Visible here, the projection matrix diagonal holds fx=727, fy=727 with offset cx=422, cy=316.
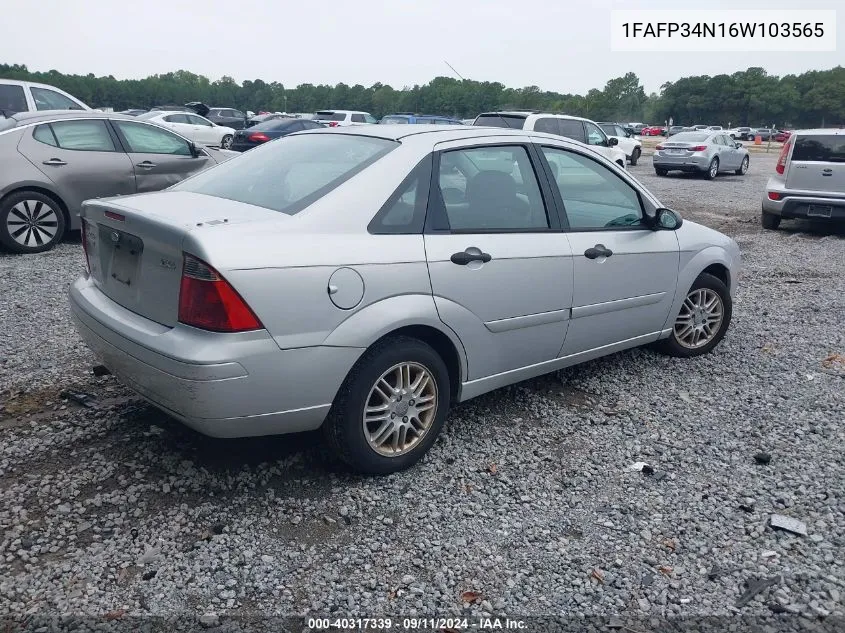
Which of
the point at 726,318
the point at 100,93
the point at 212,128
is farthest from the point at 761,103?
the point at 726,318

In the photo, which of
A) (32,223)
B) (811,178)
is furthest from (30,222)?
(811,178)

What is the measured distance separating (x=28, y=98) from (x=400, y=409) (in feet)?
40.0

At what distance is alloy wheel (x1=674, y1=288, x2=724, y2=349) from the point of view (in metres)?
5.42

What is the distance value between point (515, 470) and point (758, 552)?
1.20 m

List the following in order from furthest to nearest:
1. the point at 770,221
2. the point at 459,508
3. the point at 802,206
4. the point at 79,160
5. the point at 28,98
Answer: the point at 28,98
the point at 770,221
the point at 802,206
the point at 79,160
the point at 459,508

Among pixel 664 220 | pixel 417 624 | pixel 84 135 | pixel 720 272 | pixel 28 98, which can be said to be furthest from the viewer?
pixel 28 98

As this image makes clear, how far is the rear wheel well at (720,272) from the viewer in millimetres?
5559

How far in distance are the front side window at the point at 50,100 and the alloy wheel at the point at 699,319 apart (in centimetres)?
1144

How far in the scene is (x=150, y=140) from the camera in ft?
30.5

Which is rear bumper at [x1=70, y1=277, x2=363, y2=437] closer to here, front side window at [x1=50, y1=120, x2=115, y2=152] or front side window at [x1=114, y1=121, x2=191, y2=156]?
front side window at [x1=50, y1=120, x2=115, y2=152]

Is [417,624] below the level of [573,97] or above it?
below

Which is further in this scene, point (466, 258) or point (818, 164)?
point (818, 164)

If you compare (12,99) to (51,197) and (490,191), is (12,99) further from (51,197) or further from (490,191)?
(490,191)

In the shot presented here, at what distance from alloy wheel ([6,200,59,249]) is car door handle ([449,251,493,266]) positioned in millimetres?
6588
